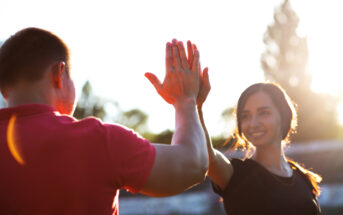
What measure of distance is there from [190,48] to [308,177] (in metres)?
2.59

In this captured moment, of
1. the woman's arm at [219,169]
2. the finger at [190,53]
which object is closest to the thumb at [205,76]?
the finger at [190,53]

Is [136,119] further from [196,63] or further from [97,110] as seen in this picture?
[196,63]

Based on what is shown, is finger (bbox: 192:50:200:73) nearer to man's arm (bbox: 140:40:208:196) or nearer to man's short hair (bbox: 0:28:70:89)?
man's arm (bbox: 140:40:208:196)

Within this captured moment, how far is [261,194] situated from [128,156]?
2.13 metres

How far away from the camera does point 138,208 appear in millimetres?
21188

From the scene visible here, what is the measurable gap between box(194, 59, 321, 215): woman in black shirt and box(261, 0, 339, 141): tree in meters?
36.7

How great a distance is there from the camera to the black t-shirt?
3.36 m

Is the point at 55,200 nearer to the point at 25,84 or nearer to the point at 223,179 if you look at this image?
the point at 25,84

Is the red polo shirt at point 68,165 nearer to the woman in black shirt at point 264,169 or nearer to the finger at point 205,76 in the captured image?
the finger at point 205,76

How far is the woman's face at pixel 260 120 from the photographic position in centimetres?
386

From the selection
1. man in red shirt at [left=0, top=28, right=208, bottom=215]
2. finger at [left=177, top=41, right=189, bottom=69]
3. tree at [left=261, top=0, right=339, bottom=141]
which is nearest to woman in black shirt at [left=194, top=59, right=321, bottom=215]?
finger at [left=177, top=41, right=189, bottom=69]

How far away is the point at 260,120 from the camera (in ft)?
12.6

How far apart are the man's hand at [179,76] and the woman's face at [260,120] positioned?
2079 millimetres

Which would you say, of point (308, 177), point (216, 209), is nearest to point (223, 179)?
point (308, 177)
